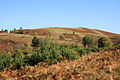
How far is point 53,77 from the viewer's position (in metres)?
5.62

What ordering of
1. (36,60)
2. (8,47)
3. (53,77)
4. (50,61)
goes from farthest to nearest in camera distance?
(8,47)
(36,60)
(50,61)
(53,77)

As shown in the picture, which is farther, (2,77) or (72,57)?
(72,57)

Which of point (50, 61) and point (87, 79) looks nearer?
point (87, 79)

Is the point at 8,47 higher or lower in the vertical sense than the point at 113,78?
lower

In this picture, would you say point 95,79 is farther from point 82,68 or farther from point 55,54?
point 55,54

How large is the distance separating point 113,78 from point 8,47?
1598 inches

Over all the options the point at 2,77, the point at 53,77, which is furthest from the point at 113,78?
the point at 2,77

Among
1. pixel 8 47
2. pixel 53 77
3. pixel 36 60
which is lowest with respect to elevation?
pixel 8 47

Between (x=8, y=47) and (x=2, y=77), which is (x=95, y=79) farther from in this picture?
(x=8, y=47)

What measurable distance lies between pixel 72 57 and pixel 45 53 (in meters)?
2.13

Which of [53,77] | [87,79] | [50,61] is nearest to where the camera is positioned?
[87,79]

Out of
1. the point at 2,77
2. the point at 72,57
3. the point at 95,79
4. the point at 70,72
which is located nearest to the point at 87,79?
the point at 95,79

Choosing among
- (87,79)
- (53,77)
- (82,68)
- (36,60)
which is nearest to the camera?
(87,79)

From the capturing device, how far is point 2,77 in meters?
6.52
